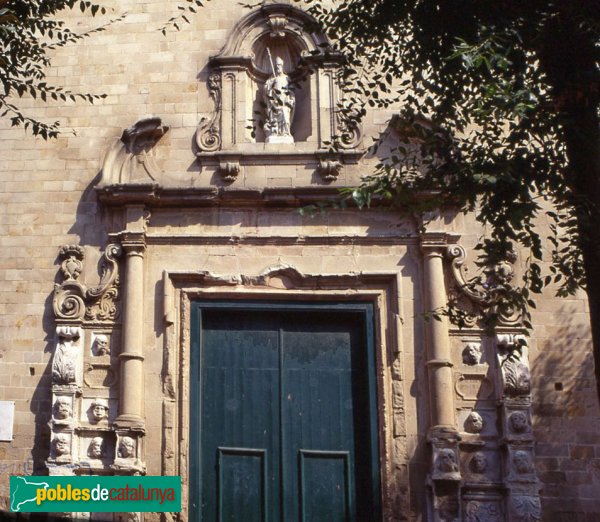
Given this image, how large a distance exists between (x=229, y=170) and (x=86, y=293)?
2116 mm

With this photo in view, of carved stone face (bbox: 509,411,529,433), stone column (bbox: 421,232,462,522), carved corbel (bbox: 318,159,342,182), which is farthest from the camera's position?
carved corbel (bbox: 318,159,342,182)

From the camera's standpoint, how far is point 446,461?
851 centimetres

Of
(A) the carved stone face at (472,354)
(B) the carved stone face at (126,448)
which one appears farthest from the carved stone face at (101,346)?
(A) the carved stone face at (472,354)

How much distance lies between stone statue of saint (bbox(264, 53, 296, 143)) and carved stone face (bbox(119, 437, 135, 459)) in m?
3.76

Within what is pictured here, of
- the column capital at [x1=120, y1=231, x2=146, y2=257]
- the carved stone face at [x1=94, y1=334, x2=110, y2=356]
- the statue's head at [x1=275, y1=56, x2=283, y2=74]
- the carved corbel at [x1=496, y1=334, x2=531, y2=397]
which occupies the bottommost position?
the carved corbel at [x1=496, y1=334, x2=531, y2=397]

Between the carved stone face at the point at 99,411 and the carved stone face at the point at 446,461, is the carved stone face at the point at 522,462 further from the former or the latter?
the carved stone face at the point at 99,411

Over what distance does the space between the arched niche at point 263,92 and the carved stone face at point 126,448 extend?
327cm

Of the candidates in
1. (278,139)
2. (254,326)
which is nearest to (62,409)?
(254,326)

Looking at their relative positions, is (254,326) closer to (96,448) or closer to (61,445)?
(96,448)

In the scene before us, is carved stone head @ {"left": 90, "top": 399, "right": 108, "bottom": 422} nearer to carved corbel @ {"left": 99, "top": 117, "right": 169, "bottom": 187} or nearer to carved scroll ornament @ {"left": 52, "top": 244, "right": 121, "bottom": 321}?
carved scroll ornament @ {"left": 52, "top": 244, "right": 121, "bottom": 321}

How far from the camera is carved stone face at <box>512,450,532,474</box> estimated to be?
8459mm

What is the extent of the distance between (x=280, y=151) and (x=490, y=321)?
4.14m

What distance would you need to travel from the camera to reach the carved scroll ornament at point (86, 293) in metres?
9.31

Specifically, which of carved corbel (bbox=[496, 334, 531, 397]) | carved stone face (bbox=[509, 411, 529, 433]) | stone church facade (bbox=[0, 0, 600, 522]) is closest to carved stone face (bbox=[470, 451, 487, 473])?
stone church facade (bbox=[0, 0, 600, 522])
